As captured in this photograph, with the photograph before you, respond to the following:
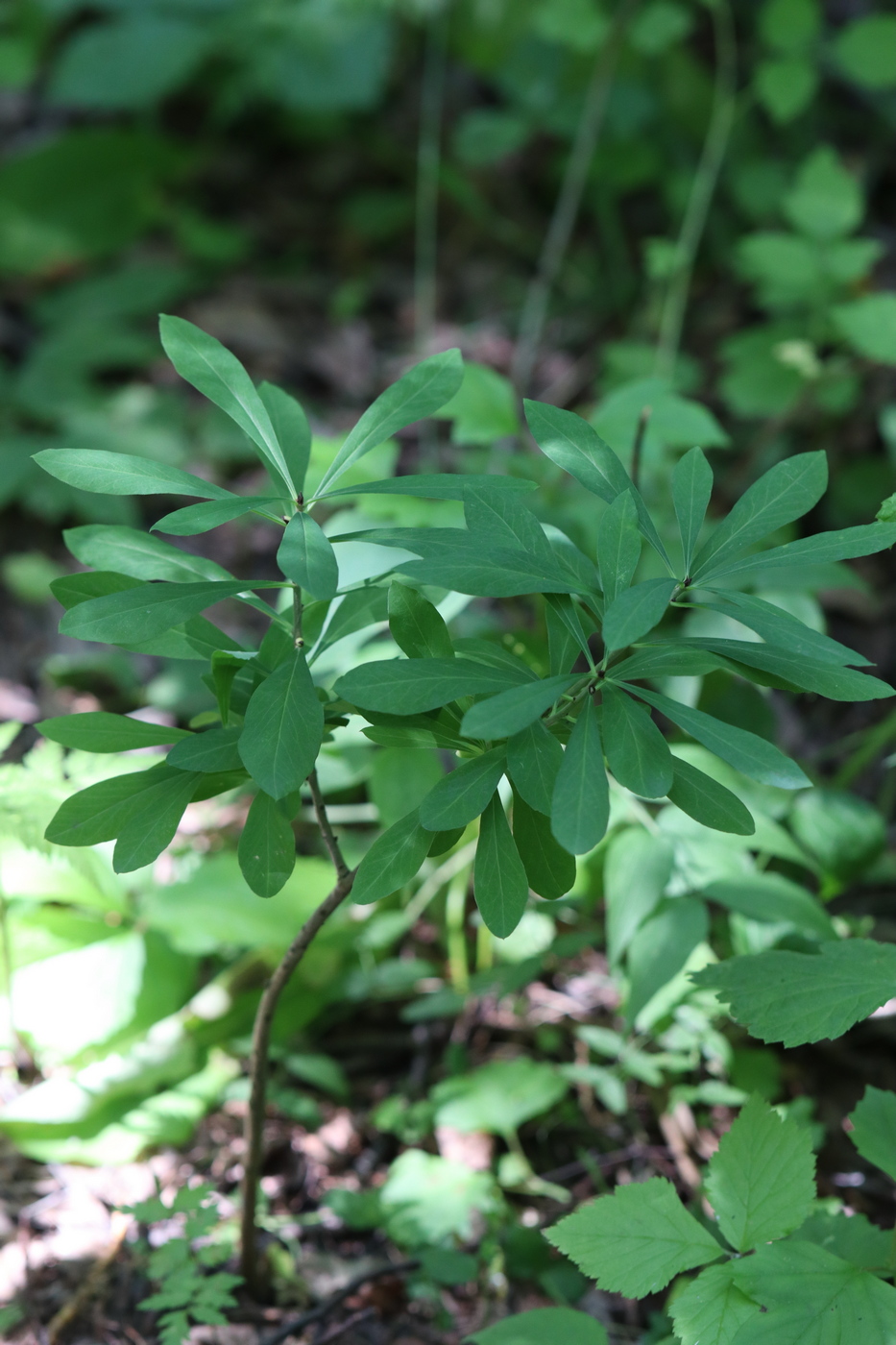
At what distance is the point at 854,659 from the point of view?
81cm

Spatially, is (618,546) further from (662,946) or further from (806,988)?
(662,946)

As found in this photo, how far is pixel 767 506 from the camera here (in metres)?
0.90

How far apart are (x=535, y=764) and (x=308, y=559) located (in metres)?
0.26

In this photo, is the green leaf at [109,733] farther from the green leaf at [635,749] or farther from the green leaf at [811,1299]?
the green leaf at [811,1299]

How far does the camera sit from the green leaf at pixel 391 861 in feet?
2.90

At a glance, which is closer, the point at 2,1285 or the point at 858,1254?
the point at 858,1254

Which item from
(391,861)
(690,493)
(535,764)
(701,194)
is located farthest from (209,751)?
(701,194)

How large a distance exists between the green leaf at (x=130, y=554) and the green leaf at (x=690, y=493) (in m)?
0.43

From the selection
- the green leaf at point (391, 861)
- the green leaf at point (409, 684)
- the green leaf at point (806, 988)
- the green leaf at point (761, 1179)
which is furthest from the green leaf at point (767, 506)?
the green leaf at point (761, 1179)

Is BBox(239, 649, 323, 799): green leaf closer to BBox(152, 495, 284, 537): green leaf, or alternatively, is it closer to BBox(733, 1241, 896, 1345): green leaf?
BBox(152, 495, 284, 537): green leaf

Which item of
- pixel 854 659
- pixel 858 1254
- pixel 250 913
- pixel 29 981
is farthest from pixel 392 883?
pixel 29 981

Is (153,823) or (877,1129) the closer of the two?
(153,823)

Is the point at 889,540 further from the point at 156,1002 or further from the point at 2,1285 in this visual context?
the point at 2,1285

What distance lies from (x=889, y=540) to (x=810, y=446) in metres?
2.05
